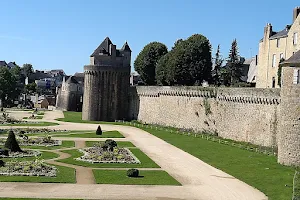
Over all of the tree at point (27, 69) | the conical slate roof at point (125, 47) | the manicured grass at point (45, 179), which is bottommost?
the manicured grass at point (45, 179)

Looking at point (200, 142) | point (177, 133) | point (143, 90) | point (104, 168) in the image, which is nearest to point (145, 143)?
point (200, 142)

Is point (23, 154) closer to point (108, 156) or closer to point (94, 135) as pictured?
point (108, 156)

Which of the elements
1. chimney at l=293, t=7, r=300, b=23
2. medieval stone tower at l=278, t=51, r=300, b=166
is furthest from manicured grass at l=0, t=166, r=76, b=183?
chimney at l=293, t=7, r=300, b=23

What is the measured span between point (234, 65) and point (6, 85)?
59043 millimetres

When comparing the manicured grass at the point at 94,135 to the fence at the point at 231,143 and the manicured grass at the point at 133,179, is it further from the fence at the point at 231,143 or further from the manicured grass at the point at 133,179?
the manicured grass at the point at 133,179

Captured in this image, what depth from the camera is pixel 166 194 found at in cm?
2300

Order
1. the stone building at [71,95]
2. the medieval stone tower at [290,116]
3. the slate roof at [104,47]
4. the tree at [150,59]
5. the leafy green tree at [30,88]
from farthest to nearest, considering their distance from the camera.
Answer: the leafy green tree at [30,88]
the stone building at [71,95]
the tree at [150,59]
the slate roof at [104,47]
the medieval stone tower at [290,116]

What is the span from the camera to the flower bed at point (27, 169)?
26.1 metres

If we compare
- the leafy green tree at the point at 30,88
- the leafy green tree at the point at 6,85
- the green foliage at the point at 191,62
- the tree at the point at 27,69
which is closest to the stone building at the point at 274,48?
the green foliage at the point at 191,62

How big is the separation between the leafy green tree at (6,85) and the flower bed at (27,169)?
86275 millimetres

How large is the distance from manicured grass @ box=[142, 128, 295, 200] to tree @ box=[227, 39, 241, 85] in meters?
32.3

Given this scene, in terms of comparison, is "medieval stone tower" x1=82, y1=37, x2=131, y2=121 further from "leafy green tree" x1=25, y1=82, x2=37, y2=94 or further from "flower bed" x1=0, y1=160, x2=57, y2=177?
"leafy green tree" x1=25, y1=82, x2=37, y2=94

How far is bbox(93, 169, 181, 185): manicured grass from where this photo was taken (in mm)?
25484

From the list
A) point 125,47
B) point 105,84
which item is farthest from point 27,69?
point 105,84
